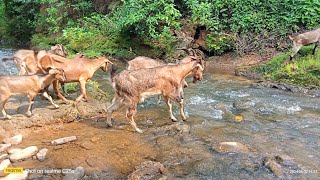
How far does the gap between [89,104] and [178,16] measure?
7.54 m

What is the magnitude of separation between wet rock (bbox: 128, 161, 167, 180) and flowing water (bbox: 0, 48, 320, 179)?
170 millimetres

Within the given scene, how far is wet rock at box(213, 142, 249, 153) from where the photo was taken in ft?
22.1

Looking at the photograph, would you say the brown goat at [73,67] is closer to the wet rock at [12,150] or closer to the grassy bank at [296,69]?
the wet rock at [12,150]

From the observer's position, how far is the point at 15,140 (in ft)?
23.6

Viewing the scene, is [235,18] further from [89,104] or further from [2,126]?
[2,126]

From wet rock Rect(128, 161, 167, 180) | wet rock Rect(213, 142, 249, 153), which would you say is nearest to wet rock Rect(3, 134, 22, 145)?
wet rock Rect(128, 161, 167, 180)

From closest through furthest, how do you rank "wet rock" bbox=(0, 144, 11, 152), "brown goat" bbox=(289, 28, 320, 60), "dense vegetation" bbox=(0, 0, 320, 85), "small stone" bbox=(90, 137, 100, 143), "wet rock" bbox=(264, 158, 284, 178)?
"wet rock" bbox=(264, 158, 284, 178), "wet rock" bbox=(0, 144, 11, 152), "small stone" bbox=(90, 137, 100, 143), "brown goat" bbox=(289, 28, 320, 60), "dense vegetation" bbox=(0, 0, 320, 85)

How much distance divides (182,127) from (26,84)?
337 cm

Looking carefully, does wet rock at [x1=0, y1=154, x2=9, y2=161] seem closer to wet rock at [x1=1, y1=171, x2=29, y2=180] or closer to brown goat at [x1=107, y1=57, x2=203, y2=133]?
wet rock at [x1=1, y1=171, x2=29, y2=180]

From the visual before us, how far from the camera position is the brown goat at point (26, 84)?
7.79 meters

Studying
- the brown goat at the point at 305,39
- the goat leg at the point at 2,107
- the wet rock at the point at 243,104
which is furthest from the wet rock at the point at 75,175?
the brown goat at the point at 305,39

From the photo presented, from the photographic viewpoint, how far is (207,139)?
24.1ft

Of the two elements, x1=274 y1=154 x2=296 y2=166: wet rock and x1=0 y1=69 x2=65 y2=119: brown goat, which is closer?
x1=274 y1=154 x2=296 y2=166: wet rock

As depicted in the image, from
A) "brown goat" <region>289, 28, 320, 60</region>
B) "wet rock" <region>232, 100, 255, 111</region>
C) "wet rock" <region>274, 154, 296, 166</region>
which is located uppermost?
"brown goat" <region>289, 28, 320, 60</region>
